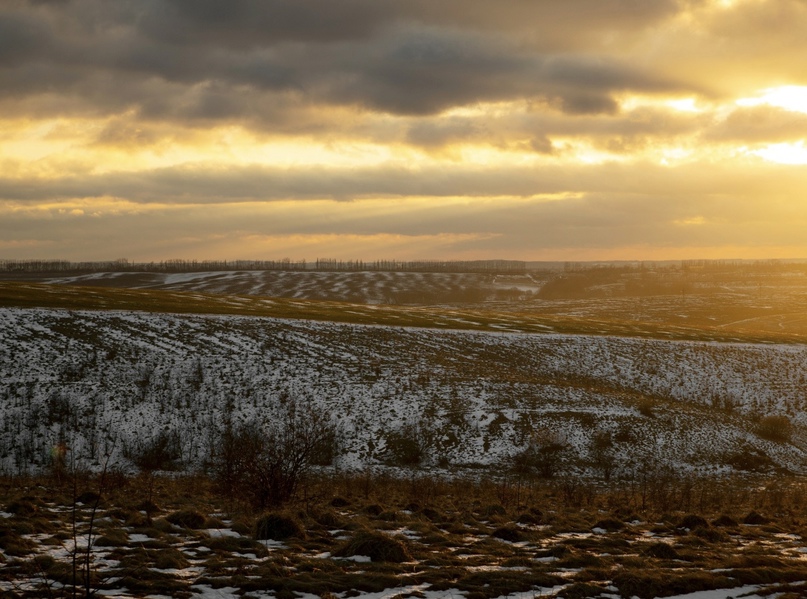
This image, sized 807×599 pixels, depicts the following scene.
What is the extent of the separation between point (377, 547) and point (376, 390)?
2853cm

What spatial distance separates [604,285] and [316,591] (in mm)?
194723

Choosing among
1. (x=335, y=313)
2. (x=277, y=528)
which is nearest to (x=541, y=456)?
(x=277, y=528)

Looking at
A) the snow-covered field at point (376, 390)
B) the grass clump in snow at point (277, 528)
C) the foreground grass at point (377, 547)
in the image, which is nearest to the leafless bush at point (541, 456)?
the snow-covered field at point (376, 390)

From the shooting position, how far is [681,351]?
5606 centimetres

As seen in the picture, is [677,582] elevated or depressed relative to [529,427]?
elevated

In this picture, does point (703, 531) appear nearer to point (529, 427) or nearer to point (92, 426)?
point (529, 427)

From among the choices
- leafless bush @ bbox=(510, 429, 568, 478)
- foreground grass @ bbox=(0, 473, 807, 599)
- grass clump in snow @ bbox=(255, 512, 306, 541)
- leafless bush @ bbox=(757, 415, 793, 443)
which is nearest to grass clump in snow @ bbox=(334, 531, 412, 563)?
foreground grass @ bbox=(0, 473, 807, 599)

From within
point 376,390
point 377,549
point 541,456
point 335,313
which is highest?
point 335,313

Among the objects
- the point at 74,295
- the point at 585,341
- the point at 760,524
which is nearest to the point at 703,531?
the point at 760,524

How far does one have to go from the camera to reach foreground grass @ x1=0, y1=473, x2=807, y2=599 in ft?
36.8

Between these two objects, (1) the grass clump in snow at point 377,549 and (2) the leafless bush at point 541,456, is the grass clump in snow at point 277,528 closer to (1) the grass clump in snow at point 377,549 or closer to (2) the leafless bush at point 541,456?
(1) the grass clump in snow at point 377,549

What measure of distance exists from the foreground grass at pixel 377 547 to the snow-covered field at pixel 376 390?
1372cm

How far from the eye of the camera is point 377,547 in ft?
43.8

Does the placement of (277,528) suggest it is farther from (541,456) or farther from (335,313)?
(335,313)
